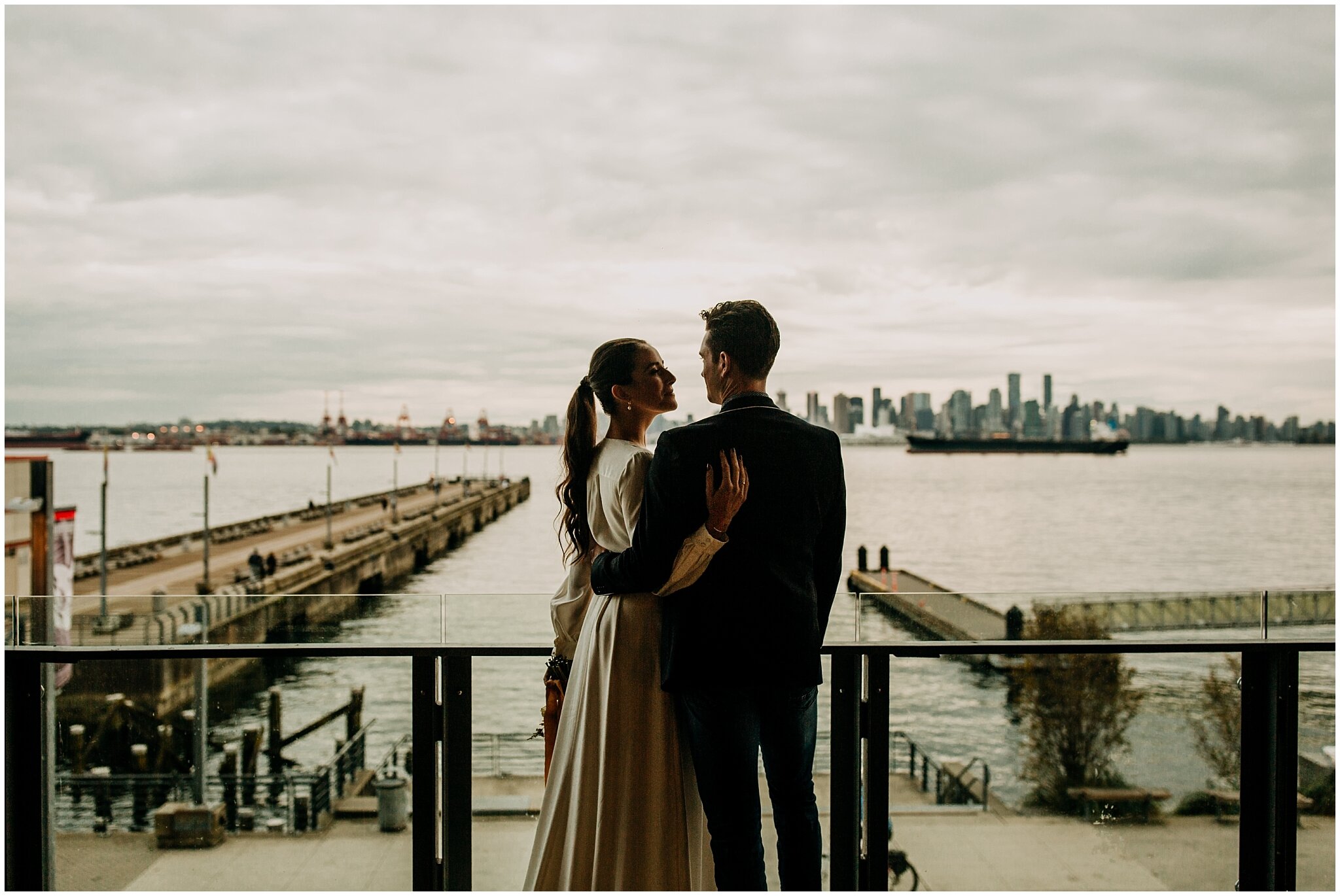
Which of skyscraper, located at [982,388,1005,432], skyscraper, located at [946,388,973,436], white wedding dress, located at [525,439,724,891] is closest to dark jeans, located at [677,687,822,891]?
white wedding dress, located at [525,439,724,891]

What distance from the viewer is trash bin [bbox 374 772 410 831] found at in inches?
109

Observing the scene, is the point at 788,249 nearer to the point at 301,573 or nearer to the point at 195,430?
the point at 195,430

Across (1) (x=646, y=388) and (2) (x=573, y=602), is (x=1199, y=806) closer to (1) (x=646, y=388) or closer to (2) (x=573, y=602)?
(2) (x=573, y=602)

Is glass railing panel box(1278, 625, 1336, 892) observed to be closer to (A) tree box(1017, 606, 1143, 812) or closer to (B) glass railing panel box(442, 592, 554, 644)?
(A) tree box(1017, 606, 1143, 812)

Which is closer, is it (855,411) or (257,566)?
(855,411)

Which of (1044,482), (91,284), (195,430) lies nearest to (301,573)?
(195,430)

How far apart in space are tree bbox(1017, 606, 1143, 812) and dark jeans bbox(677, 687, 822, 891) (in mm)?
1076

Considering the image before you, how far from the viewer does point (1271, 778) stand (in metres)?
2.90

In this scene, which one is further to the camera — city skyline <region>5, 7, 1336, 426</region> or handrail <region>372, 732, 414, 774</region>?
city skyline <region>5, 7, 1336, 426</region>

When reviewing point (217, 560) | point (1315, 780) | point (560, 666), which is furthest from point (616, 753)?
point (217, 560)

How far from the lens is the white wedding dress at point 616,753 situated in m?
2.19

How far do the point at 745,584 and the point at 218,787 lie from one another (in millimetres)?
1775

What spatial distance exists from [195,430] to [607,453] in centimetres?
5311

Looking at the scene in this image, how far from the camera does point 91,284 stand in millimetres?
71500
